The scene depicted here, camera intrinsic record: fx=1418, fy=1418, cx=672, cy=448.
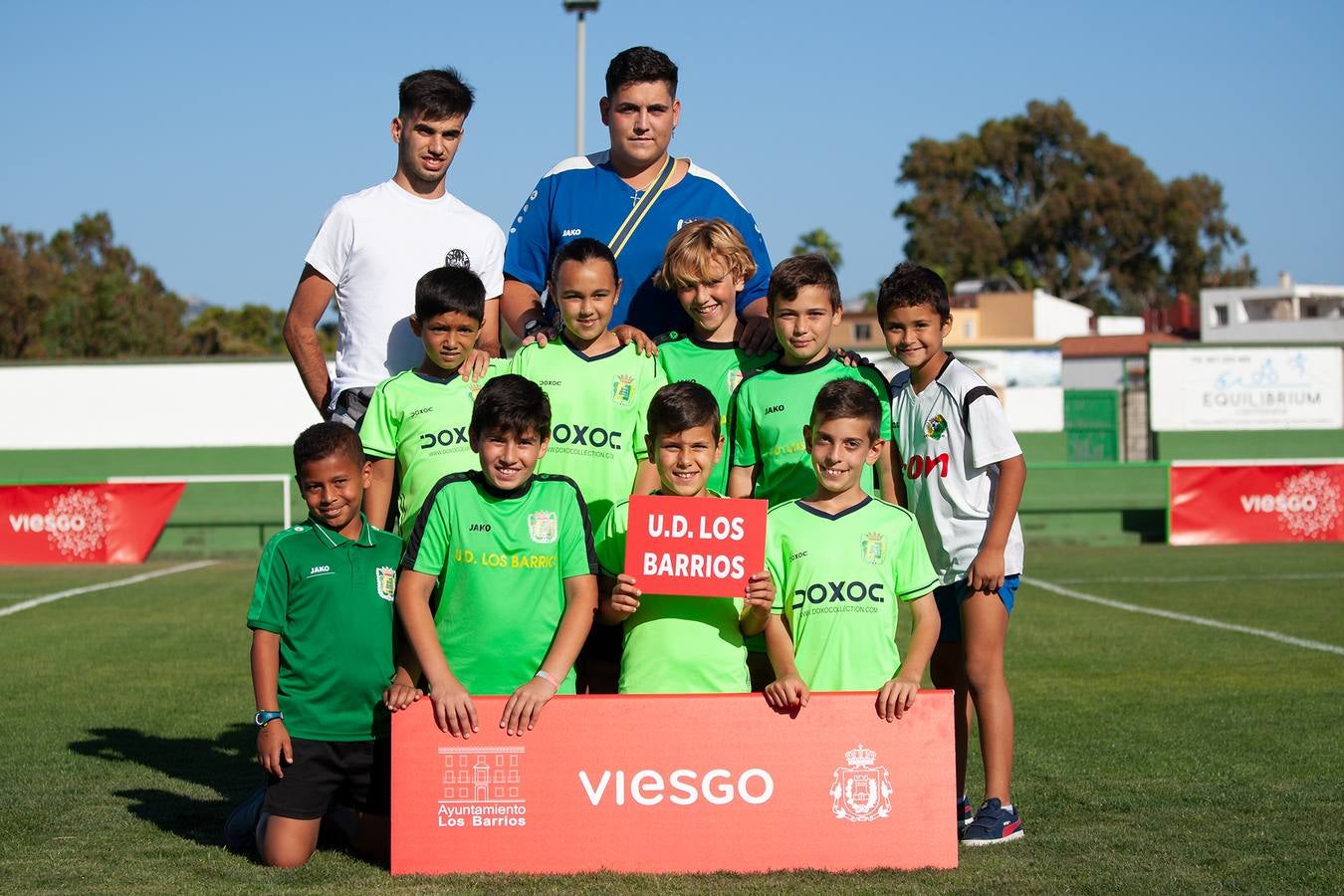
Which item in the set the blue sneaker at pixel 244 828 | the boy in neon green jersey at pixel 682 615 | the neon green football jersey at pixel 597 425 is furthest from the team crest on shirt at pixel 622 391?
the blue sneaker at pixel 244 828

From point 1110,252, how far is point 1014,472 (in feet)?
204

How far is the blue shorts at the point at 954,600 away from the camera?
198 inches

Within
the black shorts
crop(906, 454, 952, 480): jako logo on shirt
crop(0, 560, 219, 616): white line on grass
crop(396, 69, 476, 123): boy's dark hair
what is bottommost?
crop(0, 560, 219, 616): white line on grass

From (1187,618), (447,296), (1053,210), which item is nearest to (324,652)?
(447,296)

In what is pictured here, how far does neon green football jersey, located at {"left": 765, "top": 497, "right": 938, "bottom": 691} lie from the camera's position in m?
4.60

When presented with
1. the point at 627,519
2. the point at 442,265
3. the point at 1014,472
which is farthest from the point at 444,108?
the point at 1014,472

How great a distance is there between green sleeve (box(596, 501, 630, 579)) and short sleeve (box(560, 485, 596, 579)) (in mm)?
87

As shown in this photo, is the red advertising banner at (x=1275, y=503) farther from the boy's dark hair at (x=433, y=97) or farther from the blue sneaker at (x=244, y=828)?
the blue sneaker at (x=244, y=828)

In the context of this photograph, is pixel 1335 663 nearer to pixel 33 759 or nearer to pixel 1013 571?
pixel 1013 571

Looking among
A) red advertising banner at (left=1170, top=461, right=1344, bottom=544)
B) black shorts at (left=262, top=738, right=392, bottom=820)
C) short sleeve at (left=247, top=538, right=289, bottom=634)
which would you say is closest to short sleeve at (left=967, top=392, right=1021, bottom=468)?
black shorts at (left=262, top=738, right=392, bottom=820)

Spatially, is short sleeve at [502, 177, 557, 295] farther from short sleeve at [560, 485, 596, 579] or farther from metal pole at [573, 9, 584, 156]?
metal pole at [573, 9, 584, 156]

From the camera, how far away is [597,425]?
16.5ft

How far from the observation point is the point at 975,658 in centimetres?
498

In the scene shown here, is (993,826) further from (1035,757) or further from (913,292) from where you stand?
(913,292)
